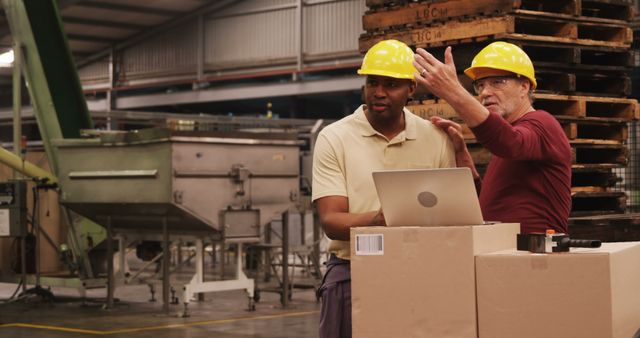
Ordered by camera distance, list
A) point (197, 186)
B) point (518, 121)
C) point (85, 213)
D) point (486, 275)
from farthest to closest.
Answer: point (85, 213), point (197, 186), point (518, 121), point (486, 275)

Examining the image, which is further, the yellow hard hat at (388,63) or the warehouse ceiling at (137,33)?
the warehouse ceiling at (137,33)

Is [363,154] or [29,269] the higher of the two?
[363,154]

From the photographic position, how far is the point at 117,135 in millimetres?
11844

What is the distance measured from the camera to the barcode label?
12.4 feet

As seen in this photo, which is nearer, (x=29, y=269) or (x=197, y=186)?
(x=197, y=186)

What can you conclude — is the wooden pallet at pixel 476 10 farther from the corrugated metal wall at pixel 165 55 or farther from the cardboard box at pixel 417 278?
the corrugated metal wall at pixel 165 55

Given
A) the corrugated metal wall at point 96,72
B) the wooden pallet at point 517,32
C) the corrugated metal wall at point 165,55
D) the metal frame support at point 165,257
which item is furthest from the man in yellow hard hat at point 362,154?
the corrugated metal wall at point 96,72

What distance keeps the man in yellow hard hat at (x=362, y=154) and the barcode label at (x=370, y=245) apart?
0.41 metres

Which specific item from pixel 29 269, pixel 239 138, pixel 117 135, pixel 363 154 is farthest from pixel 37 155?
pixel 363 154

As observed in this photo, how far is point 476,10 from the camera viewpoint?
294 inches

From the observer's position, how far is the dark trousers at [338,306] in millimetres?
4320

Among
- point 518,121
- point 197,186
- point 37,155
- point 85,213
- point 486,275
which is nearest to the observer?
point 486,275

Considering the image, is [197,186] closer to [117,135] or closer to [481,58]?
[117,135]

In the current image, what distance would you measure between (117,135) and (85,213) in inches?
52.1
